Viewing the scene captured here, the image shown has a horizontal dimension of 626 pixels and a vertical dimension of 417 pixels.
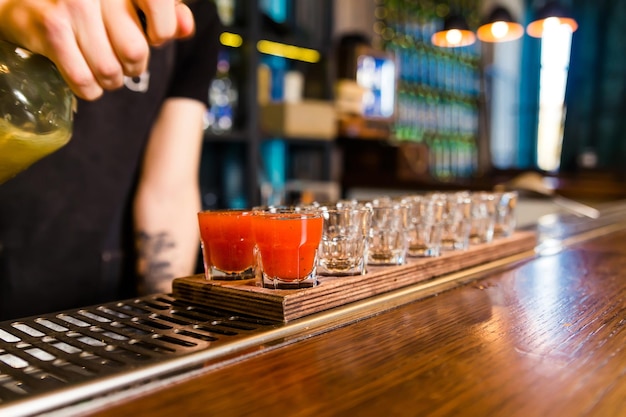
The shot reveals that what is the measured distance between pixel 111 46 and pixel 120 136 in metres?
0.79

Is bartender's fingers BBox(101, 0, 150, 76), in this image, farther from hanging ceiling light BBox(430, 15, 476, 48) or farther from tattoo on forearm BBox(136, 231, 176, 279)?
hanging ceiling light BBox(430, 15, 476, 48)

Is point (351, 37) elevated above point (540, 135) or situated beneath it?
elevated above

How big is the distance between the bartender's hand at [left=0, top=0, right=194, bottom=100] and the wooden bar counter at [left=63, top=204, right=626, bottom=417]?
0.43 meters

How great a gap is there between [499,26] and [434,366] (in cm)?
464

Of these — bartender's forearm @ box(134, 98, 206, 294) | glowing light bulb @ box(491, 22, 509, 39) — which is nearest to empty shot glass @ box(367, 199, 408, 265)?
bartender's forearm @ box(134, 98, 206, 294)

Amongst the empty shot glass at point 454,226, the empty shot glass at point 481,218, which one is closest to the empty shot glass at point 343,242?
the empty shot glass at point 454,226

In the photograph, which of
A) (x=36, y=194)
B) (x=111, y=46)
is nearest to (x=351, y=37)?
(x=36, y=194)

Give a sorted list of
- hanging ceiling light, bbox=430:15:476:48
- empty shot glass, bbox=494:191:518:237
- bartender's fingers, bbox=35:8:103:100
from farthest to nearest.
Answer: hanging ceiling light, bbox=430:15:476:48
empty shot glass, bbox=494:191:518:237
bartender's fingers, bbox=35:8:103:100

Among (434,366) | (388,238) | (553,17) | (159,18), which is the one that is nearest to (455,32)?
(553,17)

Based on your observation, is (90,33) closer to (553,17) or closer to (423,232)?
(423,232)

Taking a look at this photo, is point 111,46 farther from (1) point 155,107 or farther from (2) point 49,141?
(1) point 155,107

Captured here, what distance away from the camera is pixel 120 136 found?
1.57m

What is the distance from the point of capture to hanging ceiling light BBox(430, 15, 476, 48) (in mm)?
4906

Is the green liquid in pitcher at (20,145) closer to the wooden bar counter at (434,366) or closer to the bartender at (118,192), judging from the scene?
the wooden bar counter at (434,366)
